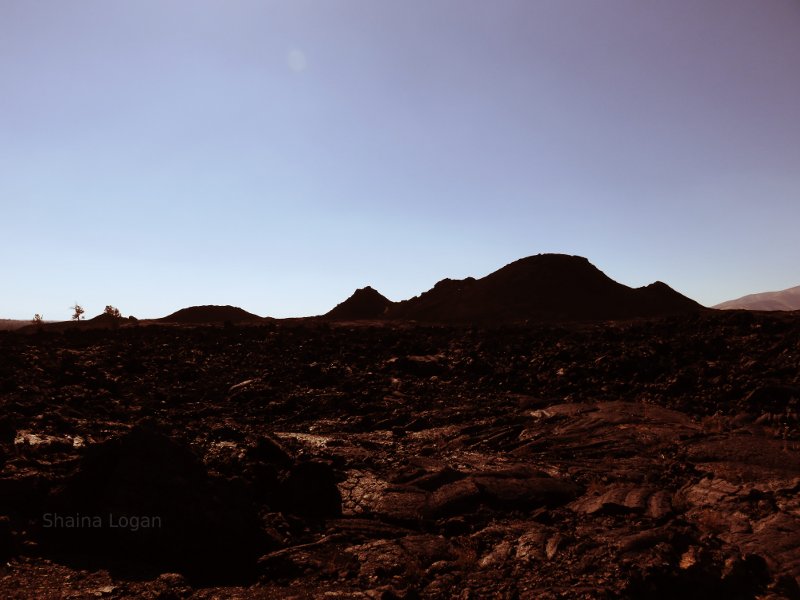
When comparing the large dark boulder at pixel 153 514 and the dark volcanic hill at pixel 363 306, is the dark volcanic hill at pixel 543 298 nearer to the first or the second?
the dark volcanic hill at pixel 363 306

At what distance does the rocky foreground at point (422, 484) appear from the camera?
22.0 feet

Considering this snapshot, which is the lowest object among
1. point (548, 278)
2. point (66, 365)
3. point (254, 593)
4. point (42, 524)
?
point (254, 593)

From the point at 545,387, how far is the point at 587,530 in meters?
10.3

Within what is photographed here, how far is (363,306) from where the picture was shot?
5638cm

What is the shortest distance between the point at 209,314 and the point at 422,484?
49057 millimetres

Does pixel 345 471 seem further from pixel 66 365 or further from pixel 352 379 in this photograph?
pixel 66 365

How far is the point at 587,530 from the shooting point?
7.79 meters

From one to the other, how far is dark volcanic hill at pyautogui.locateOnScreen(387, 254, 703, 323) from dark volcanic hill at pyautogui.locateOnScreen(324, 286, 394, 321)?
3227 mm

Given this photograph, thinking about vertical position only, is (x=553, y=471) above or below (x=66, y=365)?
below

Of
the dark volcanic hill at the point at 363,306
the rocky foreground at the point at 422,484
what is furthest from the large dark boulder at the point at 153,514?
the dark volcanic hill at the point at 363,306

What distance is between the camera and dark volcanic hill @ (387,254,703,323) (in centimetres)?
4159

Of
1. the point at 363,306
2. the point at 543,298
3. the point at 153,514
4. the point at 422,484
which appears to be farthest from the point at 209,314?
the point at 153,514

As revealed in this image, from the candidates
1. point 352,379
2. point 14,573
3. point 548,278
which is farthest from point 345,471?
point 548,278

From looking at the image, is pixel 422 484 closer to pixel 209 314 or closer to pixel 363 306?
pixel 363 306
